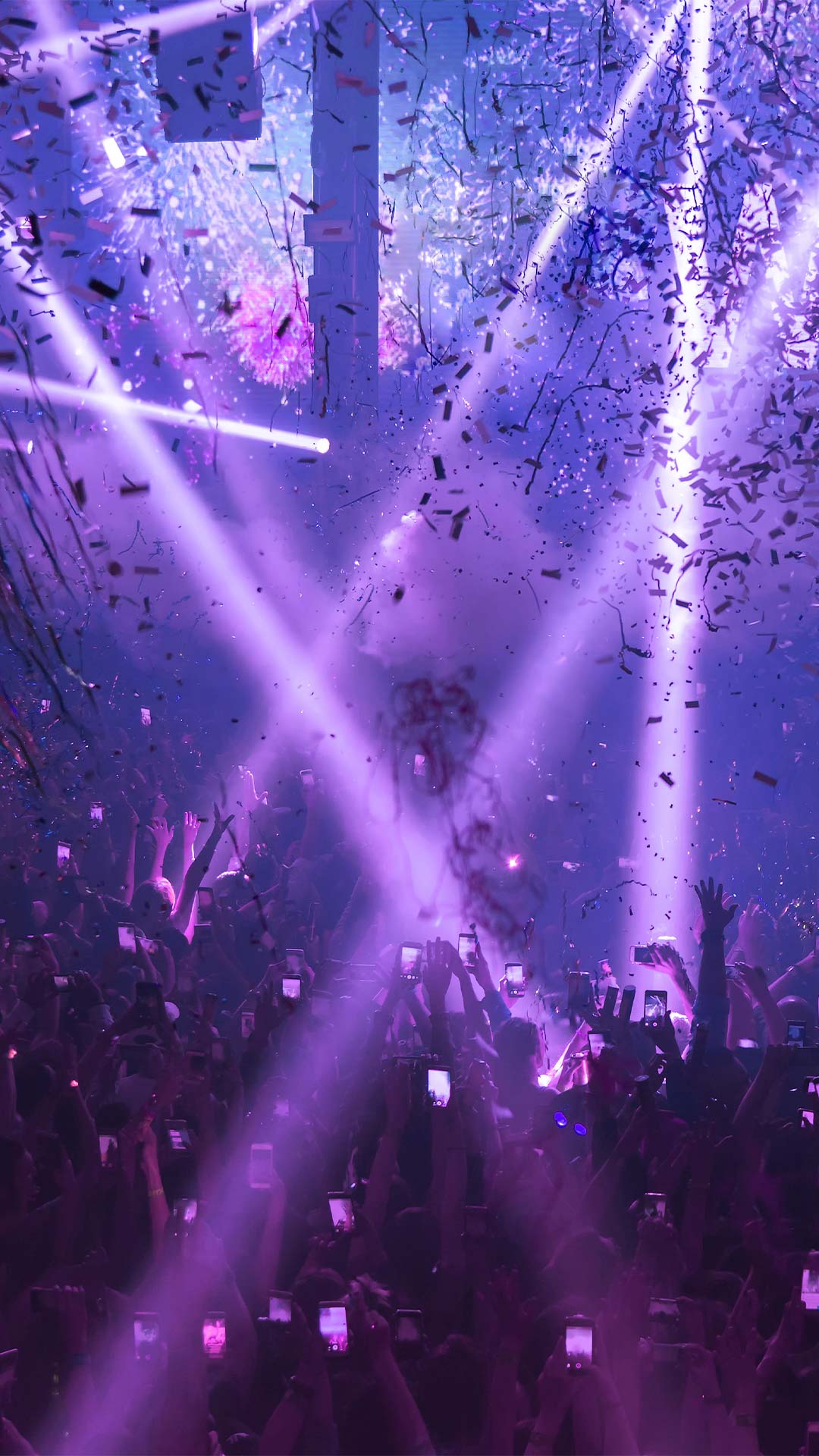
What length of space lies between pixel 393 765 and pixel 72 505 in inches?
153

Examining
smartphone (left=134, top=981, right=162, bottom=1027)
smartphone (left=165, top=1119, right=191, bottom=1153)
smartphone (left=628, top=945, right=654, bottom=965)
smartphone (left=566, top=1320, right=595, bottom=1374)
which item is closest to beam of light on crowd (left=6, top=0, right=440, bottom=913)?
smartphone (left=628, top=945, right=654, bottom=965)

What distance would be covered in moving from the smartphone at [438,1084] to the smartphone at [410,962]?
3.02 ft

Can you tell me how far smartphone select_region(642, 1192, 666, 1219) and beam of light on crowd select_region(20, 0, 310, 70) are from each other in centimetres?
707

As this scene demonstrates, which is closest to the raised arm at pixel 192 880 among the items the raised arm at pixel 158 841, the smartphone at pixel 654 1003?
the raised arm at pixel 158 841

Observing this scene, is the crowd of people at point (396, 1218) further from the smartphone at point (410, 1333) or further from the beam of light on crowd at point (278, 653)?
the beam of light on crowd at point (278, 653)

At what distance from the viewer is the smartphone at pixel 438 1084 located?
2857 millimetres

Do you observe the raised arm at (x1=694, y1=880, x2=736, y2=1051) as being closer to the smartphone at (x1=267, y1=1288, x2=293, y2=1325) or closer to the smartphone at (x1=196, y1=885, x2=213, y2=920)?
the smartphone at (x1=196, y1=885, x2=213, y2=920)

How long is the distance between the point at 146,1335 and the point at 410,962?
1.76 m

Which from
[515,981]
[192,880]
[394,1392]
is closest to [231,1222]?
[394,1392]

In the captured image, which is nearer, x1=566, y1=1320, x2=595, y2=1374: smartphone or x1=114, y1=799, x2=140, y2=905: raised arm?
x1=566, y1=1320, x2=595, y2=1374: smartphone

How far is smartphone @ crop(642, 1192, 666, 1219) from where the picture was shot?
100.0 inches

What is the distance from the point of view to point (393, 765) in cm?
836

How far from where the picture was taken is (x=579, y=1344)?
2.02 m

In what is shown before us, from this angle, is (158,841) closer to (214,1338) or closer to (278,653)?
(214,1338)
